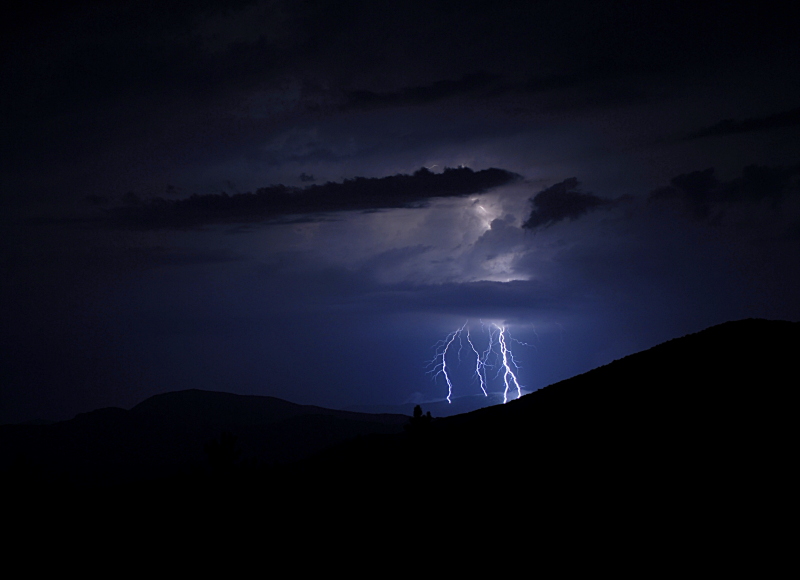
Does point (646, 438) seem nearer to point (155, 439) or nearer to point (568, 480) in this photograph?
point (568, 480)

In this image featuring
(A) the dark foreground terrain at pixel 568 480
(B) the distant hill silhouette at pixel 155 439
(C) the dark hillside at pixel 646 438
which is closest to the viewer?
(A) the dark foreground terrain at pixel 568 480

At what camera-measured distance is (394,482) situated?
3089 centimetres

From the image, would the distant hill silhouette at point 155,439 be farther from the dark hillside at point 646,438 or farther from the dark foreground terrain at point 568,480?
the dark hillside at point 646,438

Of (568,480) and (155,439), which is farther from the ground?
(155,439)

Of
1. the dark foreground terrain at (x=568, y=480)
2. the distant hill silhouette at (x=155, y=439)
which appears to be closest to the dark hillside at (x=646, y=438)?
the dark foreground terrain at (x=568, y=480)

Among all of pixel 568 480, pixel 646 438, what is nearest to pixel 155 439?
pixel 568 480

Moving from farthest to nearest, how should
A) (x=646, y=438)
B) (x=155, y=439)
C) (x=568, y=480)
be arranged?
(x=155, y=439) < (x=646, y=438) < (x=568, y=480)

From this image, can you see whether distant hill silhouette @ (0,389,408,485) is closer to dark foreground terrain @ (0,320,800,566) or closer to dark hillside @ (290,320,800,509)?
dark foreground terrain @ (0,320,800,566)

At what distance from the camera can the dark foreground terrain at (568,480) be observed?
59.5 feet

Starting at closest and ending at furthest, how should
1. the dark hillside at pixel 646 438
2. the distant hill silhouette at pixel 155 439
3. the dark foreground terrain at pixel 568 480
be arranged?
the dark foreground terrain at pixel 568 480 < the dark hillside at pixel 646 438 < the distant hill silhouette at pixel 155 439

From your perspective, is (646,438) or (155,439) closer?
(646,438)

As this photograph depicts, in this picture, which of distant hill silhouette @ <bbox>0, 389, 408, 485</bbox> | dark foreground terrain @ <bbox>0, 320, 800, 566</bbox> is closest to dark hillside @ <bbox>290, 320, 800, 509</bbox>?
dark foreground terrain @ <bbox>0, 320, 800, 566</bbox>

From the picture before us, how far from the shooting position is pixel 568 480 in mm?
22344

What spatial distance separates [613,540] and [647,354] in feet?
78.9
